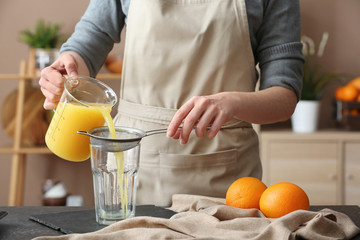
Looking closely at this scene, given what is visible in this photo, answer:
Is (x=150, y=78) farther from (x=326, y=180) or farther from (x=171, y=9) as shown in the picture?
(x=326, y=180)

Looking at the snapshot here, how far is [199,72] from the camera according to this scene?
1389mm

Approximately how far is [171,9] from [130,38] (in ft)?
0.48

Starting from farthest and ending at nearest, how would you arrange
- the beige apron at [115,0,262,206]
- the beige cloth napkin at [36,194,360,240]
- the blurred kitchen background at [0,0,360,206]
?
the blurred kitchen background at [0,0,360,206]
the beige apron at [115,0,262,206]
the beige cloth napkin at [36,194,360,240]

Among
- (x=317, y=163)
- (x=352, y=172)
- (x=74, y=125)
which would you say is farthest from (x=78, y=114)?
(x=352, y=172)

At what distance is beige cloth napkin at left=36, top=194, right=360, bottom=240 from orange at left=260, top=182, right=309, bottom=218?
0.08 feet

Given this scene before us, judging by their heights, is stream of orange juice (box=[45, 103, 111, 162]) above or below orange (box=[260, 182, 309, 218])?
above

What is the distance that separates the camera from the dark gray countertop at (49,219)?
3.21ft

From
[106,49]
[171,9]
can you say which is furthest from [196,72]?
[106,49]

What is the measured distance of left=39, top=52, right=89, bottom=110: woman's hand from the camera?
1.21 meters

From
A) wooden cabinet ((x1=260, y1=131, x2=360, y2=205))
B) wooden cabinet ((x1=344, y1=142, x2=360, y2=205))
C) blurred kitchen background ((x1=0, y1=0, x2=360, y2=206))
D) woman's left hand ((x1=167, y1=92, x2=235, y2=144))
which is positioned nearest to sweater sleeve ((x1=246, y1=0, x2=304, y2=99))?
woman's left hand ((x1=167, y1=92, x2=235, y2=144))

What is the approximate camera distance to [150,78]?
4.62 ft

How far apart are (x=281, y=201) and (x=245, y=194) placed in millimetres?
89

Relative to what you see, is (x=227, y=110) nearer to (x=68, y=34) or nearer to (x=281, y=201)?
(x=281, y=201)

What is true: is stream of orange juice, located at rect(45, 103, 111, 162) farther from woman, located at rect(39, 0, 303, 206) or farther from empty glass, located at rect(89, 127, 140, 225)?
woman, located at rect(39, 0, 303, 206)
